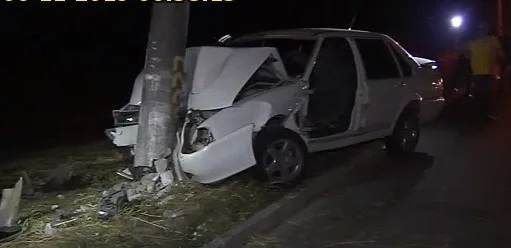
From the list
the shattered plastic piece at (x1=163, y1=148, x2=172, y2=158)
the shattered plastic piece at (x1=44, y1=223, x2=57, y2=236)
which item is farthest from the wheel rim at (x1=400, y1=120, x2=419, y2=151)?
the shattered plastic piece at (x1=44, y1=223, x2=57, y2=236)

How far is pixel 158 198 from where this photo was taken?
6.98m

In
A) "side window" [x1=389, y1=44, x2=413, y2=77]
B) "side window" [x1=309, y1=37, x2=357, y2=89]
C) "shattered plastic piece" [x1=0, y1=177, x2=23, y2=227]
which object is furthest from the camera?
"side window" [x1=389, y1=44, x2=413, y2=77]

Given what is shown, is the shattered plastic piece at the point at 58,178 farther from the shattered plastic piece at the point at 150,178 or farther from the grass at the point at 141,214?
the shattered plastic piece at the point at 150,178

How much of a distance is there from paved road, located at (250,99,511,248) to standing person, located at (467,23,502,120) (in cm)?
264

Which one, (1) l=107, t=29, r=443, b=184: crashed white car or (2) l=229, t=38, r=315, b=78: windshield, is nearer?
Answer: (1) l=107, t=29, r=443, b=184: crashed white car

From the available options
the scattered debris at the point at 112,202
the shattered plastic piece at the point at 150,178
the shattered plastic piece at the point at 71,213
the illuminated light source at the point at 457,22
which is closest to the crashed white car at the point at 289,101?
the shattered plastic piece at the point at 150,178

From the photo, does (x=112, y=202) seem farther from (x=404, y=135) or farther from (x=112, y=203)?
(x=404, y=135)

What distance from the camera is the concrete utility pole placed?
7.45 metres

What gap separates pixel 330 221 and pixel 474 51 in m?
7.38

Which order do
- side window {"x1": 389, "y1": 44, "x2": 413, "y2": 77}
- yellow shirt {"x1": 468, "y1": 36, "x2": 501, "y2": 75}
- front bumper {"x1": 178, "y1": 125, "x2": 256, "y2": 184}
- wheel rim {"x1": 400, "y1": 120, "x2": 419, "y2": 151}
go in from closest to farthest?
1. front bumper {"x1": 178, "y1": 125, "x2": 256, "y2": 184}
2. side window {"x1": 389, "y1": 44, "x2": 413, "y2": 77}
3. wheel rim {"x1": 400, "y1": 120, "x2": 419, "y2": 151}
4. yellow shirt {"x1": 468, "y1": 36, "x2": 501, "y2": 75}

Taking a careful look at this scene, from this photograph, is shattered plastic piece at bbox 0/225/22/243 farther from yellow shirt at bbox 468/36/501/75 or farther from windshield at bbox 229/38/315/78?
yellow shirt at bbox 468/36/501/75

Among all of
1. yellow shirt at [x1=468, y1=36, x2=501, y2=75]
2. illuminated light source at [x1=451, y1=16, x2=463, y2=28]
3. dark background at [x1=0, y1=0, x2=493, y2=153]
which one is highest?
illuminated light source at [x1=451, y1=16, x2=463, y2=28]

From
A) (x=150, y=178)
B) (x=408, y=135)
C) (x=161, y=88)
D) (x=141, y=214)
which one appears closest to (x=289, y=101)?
(x=161, y=88)

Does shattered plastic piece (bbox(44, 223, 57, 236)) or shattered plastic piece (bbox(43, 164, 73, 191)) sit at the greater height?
shattered plastic piece (bbox(44, 223, 57, 236))
